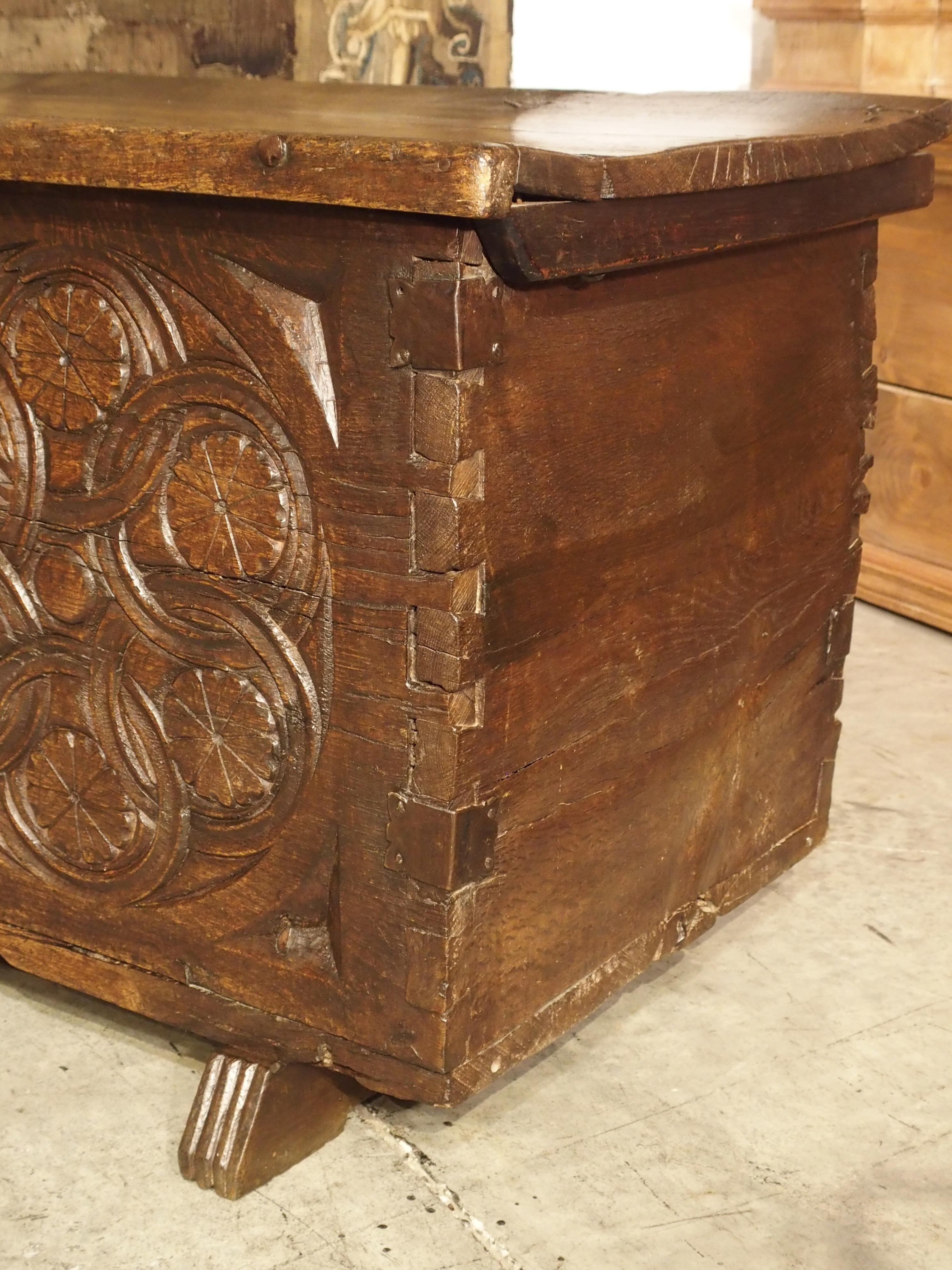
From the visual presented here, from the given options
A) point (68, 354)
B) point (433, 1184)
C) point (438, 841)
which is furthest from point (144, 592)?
point (433, 1184)

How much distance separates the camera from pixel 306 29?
2969 mm

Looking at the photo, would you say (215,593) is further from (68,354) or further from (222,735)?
(68,354)

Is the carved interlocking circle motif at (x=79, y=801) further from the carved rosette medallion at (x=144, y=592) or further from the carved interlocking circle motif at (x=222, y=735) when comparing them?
the carved interlocking circle motif at (x=222, y=735)

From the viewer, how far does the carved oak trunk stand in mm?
1377

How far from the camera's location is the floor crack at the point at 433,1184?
151 centimetres

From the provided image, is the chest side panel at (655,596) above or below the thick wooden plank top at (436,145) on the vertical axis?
below

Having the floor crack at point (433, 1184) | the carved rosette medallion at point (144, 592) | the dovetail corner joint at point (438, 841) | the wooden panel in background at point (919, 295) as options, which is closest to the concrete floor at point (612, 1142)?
the floor crack at point (433, 1184)

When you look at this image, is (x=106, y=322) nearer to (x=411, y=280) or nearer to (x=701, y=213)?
(x=411, y=280)

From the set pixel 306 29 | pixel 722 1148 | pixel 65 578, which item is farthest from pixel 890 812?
pixel 306 29

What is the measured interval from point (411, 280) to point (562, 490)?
0.27 meters

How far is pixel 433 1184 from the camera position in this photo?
5.27 feet

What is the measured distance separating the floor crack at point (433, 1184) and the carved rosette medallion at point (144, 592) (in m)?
0.33

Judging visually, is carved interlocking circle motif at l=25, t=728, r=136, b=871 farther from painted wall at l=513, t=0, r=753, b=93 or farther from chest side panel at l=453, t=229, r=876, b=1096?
painted wall at l=513, t=0, r=753, b=93

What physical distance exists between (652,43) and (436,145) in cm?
442
